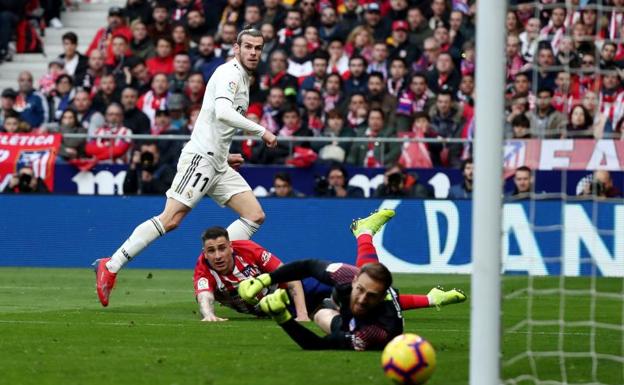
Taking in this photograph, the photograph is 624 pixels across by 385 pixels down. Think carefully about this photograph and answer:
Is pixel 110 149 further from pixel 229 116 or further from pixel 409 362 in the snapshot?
pixel 409 362

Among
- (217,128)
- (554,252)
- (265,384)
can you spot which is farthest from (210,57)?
(265,384)

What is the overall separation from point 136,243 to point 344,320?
11.1 feet

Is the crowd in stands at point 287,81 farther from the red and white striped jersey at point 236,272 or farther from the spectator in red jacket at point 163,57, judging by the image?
the red and white striped jersey at point 236,272

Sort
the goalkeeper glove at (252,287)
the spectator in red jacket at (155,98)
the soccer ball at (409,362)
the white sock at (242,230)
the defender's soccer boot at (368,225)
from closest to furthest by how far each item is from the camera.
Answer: the soccer ball at (409,362) → the goalkeeper glove at (252,287) → the defender's soccer boot at (368,225) → the white sock at (242,230) → the spectator in red jacket at (155,98)

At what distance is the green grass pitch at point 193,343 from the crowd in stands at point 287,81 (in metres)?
4.67

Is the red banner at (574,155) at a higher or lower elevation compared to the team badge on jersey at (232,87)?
lower

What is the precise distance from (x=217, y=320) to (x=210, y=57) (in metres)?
11.1

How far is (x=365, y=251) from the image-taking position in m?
10.9

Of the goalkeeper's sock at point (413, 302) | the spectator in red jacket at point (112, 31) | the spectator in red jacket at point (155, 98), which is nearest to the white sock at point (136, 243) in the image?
the goalkeeper's sock at point (413, 302)

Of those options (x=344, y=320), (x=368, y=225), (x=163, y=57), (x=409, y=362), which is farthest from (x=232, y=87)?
(x=163, y=57)

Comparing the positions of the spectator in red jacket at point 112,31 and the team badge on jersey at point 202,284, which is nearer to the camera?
A: the team badge on jersey at point 202,284

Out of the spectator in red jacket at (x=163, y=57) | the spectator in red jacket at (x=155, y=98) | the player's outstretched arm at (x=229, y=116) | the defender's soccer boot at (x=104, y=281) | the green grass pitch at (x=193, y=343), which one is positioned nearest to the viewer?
the green grass pitch at (x=193, y=343)

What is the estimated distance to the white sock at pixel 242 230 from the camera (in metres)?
12.6

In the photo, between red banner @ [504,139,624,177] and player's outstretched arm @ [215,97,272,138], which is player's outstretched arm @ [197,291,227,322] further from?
red banner @ [504,139,624,177]
